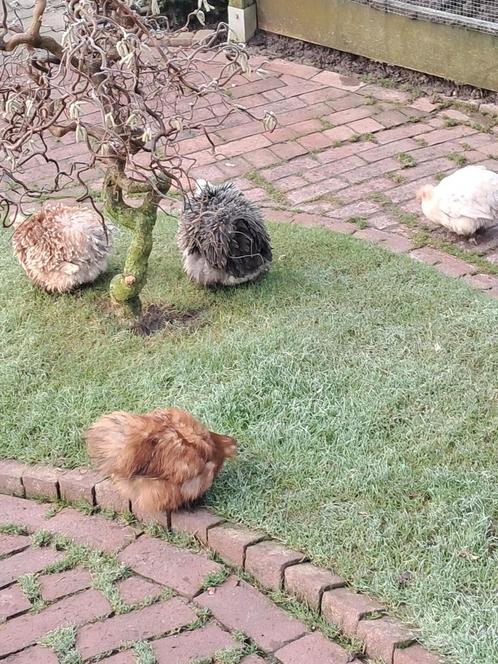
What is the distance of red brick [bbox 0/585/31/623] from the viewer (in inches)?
127

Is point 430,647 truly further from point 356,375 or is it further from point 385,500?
point 356,375

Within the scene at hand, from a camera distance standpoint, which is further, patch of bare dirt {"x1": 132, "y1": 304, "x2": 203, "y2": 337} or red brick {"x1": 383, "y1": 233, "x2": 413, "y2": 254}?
red brick {"x1": 383, "y1": 233, "x2": 413, "y2": 254}

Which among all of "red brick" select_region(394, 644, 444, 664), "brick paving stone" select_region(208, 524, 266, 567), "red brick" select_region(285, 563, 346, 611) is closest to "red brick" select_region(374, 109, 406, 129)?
"brick paving stone" select_region(208, 524, 266, 567)

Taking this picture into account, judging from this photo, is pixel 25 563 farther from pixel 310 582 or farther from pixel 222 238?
pixel 222 238

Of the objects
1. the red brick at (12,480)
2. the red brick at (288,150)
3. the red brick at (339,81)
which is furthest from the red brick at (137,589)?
the red brick at (339,81)

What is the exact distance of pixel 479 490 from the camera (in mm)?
3484

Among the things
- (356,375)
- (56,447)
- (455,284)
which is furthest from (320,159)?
(56,447)

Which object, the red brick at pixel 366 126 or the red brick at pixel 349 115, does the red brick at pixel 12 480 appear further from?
the red brick at pixel 349 115

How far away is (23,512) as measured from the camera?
3713 millimetres

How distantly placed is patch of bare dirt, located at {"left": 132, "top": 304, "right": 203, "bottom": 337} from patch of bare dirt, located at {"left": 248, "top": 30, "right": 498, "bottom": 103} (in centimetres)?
363

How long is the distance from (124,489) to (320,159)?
3681 millimetres

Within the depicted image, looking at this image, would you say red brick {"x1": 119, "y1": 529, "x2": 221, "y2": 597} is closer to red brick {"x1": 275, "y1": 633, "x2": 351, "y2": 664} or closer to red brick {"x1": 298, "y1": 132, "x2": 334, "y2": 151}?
red brick {"x1": 275, "y1": 633, "x2": 351, "y2": 664}

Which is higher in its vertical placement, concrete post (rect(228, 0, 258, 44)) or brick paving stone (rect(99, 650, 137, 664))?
concrete post (rect(228, 0, 258, 44))

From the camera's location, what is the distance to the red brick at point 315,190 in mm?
6094
